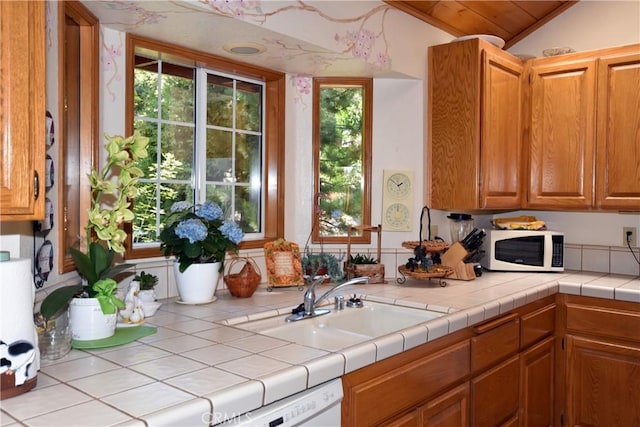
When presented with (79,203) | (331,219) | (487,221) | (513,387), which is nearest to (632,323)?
(513,387)

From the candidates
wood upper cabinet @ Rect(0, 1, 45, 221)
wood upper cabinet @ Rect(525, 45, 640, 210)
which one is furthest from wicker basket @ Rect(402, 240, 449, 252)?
wood upper cabinet @ Rect(0, 1, 45, 221)

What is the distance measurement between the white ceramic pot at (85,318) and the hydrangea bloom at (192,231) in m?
0.50

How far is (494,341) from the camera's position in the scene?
2.08m

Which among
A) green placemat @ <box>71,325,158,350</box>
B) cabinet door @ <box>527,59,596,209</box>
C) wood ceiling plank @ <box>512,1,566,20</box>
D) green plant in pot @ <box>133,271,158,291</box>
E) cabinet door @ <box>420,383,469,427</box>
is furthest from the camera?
wood ceiling plank @ <box>512,1,566,20</box>

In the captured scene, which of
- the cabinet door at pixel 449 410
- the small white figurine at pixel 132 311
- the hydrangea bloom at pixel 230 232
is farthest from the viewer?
the hydrangea bloom at pixel 230 232

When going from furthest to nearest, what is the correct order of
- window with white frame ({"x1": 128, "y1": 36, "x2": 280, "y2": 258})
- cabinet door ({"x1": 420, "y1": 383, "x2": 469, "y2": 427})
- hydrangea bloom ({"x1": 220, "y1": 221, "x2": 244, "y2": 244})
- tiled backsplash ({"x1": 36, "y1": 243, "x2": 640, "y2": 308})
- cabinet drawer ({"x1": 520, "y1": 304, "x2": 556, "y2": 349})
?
cabinet drawer ({"x1": 520, "y1": 304, "x2": 556, "y2": 349}) → window with white frame ({"x1": 128, "y1": 36, "x2": 280, "y2": 258}) → tiled backsplash ({"x1": 36, "y1": 243, "x2": 640, "y2": 308}) → hydrangea bloom ({"x1": 220, "y1": 221, "x2": 244, "y2": 244}) → cabinet door ({"x1": 420, "y1": 383, "x2": 469, "y2": 427})

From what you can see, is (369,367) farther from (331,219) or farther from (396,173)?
(396,173)

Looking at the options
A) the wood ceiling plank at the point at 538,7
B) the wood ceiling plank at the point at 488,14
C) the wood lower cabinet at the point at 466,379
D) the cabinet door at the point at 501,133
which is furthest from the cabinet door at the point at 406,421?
the wood ceiling plank at the point at 538,7

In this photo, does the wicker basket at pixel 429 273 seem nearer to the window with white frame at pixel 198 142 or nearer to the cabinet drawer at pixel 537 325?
the cabinet drawer at pixel 537 325

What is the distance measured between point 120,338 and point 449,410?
1174mm

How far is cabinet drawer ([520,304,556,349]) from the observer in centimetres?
230

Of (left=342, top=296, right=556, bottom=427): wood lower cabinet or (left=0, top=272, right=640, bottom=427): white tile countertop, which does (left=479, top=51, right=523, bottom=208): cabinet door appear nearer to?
(left=342, top=296, right=556, bottom=427): wood lower cabinet

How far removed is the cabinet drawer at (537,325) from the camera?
7.55 ft

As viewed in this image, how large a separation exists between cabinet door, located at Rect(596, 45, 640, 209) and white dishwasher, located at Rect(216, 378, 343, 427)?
2099 mm
